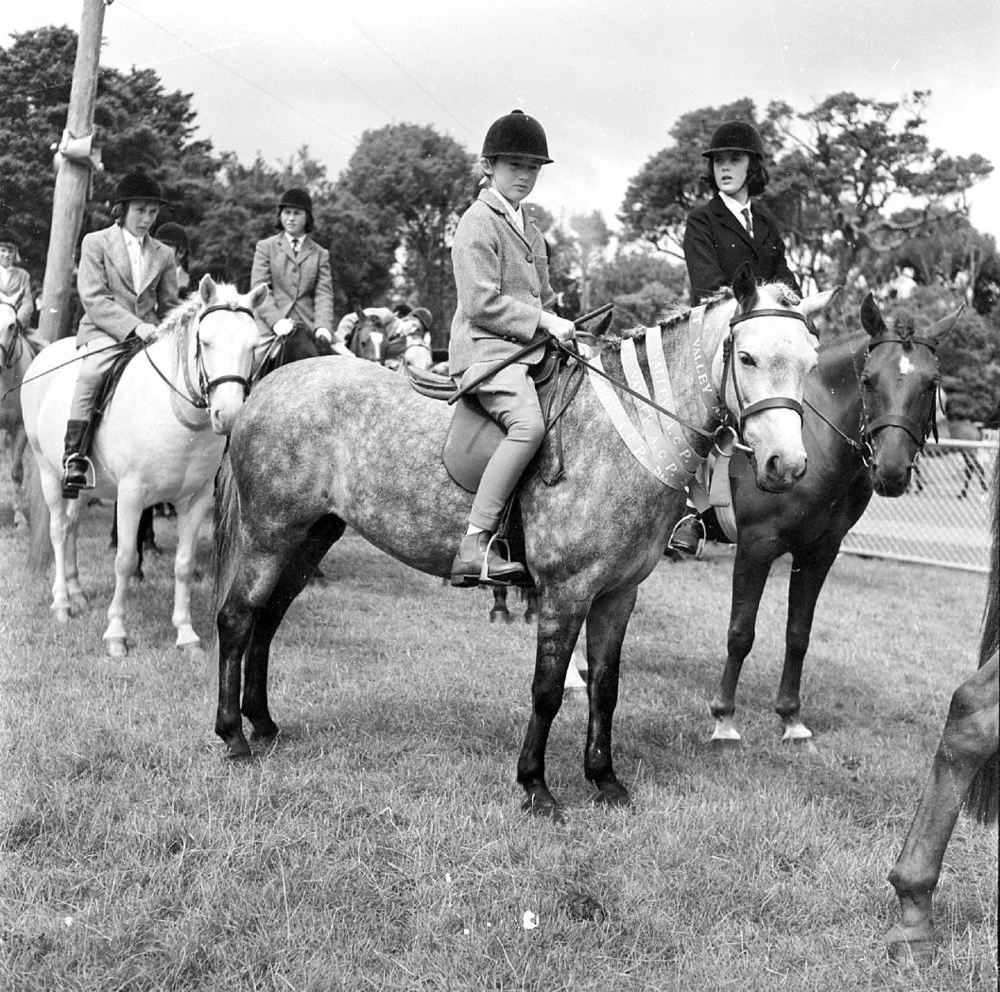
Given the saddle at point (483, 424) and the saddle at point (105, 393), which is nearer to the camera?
the saddle at point (483, 424)

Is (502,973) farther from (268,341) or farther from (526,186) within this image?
(268,341)

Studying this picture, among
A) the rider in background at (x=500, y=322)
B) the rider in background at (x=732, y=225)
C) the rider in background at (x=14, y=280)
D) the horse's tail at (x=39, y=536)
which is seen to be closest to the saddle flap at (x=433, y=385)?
the rider in background at (x=500, y=322)

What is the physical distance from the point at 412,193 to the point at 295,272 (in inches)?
909

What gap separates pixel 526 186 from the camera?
14.8ft

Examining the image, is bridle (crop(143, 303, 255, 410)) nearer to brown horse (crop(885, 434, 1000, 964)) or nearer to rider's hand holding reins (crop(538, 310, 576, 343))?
rider's hand holding reins (crop(538, 310, 576, 343))

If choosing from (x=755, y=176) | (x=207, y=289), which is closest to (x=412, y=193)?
(x=207, y=289)

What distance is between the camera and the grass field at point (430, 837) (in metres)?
3.06

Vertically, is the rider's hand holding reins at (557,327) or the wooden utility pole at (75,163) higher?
the wooden utility pole at (75,163)

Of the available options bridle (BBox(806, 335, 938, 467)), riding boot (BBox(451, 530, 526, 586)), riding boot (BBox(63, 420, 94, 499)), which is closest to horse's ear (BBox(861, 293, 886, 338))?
bridle (BBox(806, 335, 938, 467))

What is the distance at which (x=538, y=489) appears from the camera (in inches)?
170

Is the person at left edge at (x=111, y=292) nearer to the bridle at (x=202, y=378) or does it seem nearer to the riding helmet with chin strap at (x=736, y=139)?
the bridle at (x=202, y=378)

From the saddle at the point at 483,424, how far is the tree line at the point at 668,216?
Result: 19.2m

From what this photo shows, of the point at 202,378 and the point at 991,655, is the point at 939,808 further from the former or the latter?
the point at 202,378

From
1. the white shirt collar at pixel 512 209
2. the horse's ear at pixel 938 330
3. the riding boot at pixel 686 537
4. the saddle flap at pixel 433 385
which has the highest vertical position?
the white shirt collar at pixel 512 209
